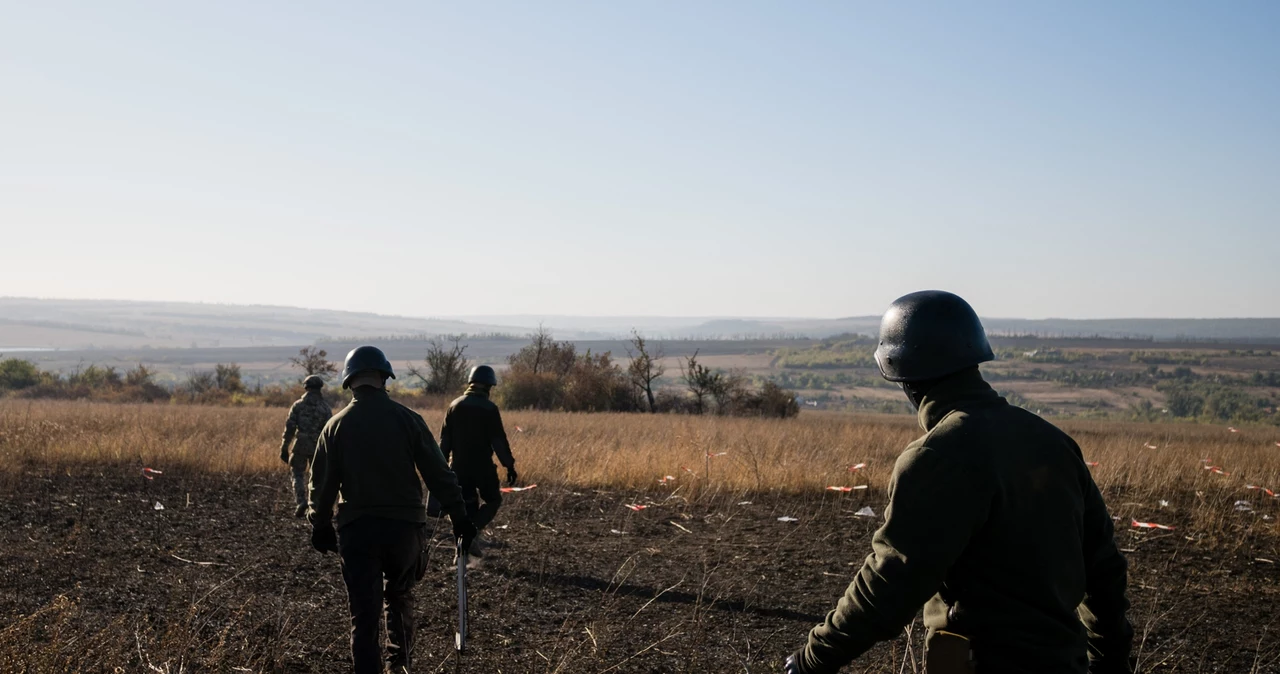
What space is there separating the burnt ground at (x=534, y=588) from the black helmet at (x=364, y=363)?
4.61 feet

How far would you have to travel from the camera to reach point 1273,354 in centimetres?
14875

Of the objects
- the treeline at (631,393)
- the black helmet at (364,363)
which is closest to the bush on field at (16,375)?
the treeline at (631,393)

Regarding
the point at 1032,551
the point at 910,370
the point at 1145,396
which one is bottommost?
the point at 1145,396

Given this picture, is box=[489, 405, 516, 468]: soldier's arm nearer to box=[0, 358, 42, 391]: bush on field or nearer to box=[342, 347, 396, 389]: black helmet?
box=[342, 347, 396, 389]: black helmet

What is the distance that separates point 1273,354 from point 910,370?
17618cm

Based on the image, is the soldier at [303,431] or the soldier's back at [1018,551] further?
the soldier at [303,431]

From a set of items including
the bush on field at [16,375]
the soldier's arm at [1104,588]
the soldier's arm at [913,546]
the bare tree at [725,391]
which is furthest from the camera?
the bush on field at [16,375]

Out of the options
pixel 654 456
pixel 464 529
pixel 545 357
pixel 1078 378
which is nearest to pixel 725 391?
pixel 545 357

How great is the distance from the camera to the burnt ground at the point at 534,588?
19.0ft

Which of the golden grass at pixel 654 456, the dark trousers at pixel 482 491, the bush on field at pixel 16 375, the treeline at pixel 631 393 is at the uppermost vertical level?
the dark trousers at pixel 482 491

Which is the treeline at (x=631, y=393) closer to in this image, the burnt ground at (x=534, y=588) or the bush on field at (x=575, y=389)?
the bush on field at (x=575, y=389)

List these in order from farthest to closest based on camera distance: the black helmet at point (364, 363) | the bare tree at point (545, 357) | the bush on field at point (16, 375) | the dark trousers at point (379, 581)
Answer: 1. the bush on field at point (16, 375)
2. the bare tree at point (545, 357)
3. the black helmet at point (364, 363)
4. the dark trousers at point (379, 581)

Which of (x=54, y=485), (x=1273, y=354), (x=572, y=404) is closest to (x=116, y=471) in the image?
(x=54, y=485)

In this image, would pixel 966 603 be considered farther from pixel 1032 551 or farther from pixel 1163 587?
pixel 1163 587
